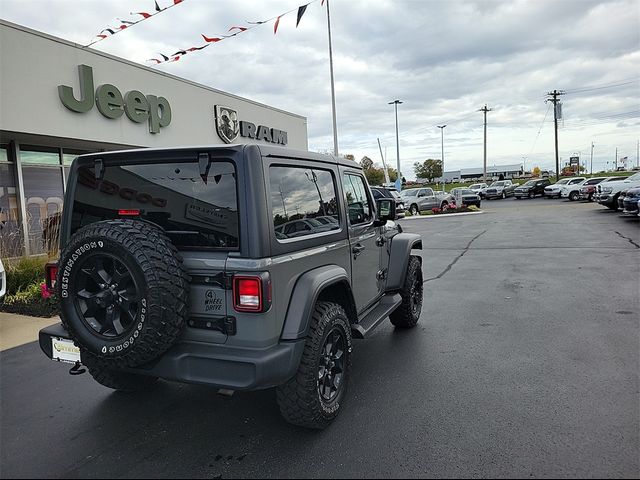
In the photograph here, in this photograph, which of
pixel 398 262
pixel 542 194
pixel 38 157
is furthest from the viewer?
pixel 542 194

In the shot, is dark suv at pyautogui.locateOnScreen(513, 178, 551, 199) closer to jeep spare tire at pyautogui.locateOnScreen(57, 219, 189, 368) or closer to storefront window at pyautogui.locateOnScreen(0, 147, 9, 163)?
storefront window at pyautogui.locateOnScreen(0, 147, 9, 163)

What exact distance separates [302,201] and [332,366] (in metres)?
1.23

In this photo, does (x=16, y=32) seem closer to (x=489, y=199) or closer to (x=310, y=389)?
(x=310, y=389)

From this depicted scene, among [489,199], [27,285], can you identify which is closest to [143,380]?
[27,285]

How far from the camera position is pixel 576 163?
11169 cm

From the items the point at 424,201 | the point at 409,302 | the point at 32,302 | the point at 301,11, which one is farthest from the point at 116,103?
the point at 424,201

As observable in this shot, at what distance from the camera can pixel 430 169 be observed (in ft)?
321

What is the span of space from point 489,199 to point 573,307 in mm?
43805

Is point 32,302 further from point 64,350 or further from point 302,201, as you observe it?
point 302,201

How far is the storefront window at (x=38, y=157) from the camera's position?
12.2 metres

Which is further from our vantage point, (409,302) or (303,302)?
(409,302)

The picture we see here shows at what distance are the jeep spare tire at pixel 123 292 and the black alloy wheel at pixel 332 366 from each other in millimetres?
1044

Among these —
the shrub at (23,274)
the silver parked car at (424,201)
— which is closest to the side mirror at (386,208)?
the shrub at (23,274)

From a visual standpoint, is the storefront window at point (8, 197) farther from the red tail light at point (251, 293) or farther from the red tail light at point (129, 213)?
the red tail light at point (251, 293)
